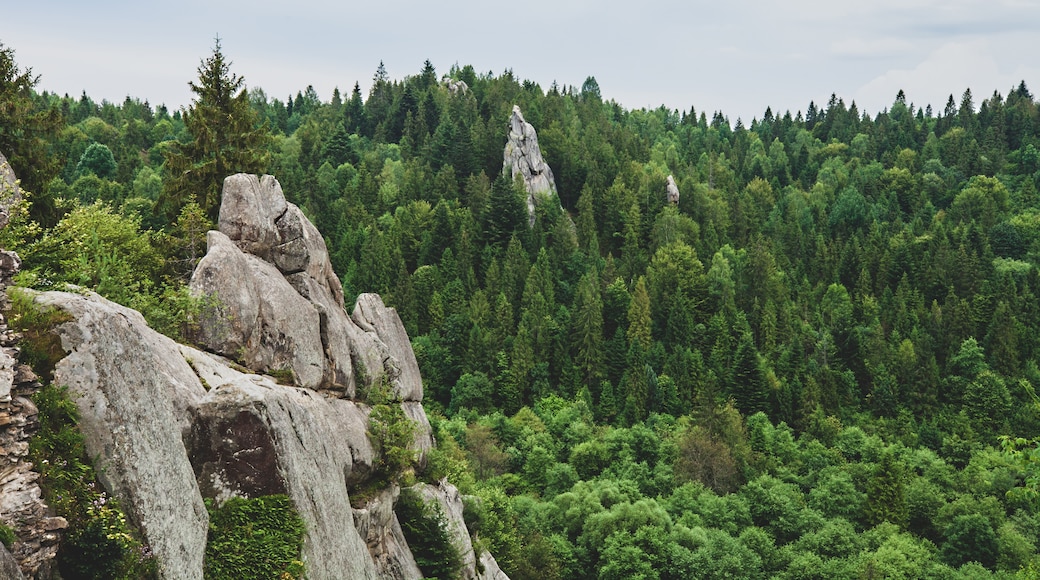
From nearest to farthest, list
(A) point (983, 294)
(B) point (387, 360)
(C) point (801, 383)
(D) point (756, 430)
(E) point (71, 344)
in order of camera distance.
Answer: (E) point (71, 344), (B) point (387, 360), (D) point (756, 430), (C) point (801, 383), (A) point (983, 294)

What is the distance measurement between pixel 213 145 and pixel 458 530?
2315 centimetres

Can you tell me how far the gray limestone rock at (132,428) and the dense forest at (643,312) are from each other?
2.76 metres

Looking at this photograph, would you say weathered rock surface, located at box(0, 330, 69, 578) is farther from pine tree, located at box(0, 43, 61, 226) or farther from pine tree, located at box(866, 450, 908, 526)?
pine tree, located at box(866, 450, 908, 526)

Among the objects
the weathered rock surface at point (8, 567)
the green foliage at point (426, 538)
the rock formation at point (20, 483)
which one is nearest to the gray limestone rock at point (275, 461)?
the rock formation at point (20, 483)

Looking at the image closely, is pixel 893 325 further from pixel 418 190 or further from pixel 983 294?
pixel 418 190

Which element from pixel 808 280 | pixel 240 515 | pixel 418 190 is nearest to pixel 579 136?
pixel 418 190

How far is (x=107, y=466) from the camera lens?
1402 centimetres

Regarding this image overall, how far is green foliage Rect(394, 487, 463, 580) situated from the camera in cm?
3344

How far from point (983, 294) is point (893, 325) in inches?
728

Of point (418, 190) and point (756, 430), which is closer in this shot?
point (756, 430)

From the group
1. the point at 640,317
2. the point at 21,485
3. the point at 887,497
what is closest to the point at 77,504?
the point at 21,485

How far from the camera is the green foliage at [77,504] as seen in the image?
43.0 feet

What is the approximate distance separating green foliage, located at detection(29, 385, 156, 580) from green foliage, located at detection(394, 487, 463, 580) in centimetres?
2053

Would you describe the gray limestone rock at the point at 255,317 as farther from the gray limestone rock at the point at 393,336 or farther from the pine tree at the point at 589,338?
the pine tree at the point at 589,338
